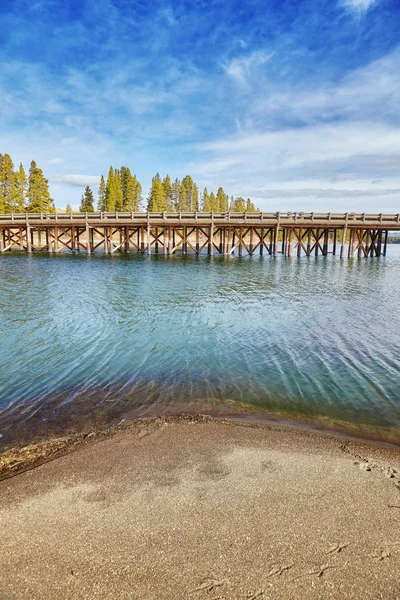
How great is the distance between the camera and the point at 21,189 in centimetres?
6184

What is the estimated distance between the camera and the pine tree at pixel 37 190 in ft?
202

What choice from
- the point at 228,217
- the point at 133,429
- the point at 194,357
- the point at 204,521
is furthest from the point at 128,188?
the point at 204,521

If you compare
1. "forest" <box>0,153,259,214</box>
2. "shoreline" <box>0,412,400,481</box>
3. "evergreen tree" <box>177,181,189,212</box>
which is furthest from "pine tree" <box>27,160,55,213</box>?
"shoreline" <box>0,412,400,481</box>

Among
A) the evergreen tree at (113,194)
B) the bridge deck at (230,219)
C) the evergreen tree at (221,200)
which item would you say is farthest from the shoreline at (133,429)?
the evergreen tree at (221,200)

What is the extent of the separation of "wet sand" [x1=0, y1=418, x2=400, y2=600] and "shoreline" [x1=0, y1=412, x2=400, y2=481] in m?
0.19

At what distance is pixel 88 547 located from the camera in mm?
3414

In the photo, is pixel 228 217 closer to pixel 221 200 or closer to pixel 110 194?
pixel 110 194

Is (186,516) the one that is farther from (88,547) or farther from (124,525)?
(88,547)

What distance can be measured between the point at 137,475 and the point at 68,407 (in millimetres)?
2807

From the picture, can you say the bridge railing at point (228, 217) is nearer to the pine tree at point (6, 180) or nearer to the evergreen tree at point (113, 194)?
the pine tree at point (6, 180)

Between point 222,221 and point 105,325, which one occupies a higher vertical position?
point 222,221

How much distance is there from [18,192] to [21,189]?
44.2 inches

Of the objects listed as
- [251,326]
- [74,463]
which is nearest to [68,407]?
[74,463]

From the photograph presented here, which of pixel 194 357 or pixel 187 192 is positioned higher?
pixel 187 192
